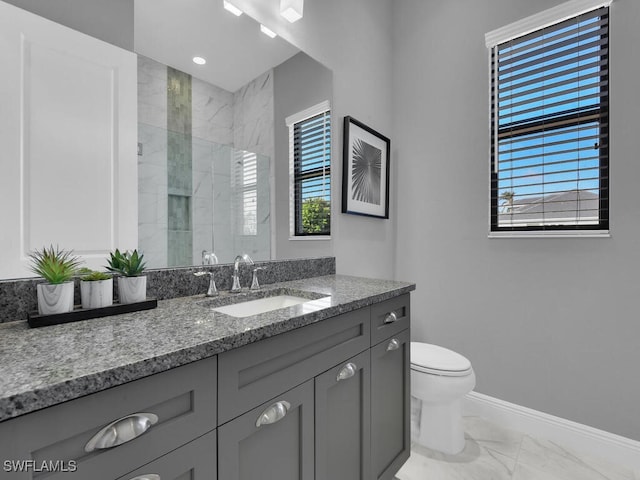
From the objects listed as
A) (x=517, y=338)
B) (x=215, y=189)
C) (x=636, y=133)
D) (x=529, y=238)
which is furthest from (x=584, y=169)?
(x=215, y=189)

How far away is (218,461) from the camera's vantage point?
0.70 meters

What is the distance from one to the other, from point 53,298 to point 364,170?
1714mm

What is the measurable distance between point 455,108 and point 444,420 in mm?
1934

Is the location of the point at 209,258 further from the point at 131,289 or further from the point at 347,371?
the point at 347,371

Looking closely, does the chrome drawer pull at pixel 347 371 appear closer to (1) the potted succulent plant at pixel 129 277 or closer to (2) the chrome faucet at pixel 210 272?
(2) the chrome faucet at pixel 210 272

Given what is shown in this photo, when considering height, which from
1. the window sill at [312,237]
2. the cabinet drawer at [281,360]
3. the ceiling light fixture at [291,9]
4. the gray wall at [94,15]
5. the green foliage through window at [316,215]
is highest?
the ceiling light fixture at [291,9]

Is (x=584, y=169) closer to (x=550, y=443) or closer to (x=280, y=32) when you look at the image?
(x=550, y=443)

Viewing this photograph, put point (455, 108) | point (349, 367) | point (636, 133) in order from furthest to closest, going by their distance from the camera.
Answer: point (455, 108)
point (636, 133)
point (349, 367)

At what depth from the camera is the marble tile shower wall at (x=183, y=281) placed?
2.80 feet

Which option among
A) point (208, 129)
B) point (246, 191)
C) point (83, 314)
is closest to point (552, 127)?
point (246, 191)

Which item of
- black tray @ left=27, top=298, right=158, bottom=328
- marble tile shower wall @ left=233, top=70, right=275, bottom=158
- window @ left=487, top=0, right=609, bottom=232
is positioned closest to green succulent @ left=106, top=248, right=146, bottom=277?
black tray @ left=27, top=298, right=158, bottom=328

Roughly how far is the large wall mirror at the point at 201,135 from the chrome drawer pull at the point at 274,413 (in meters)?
0.65

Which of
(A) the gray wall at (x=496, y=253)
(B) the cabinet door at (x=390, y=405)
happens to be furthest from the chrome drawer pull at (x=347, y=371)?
(A) the gray wall at (x=496, y=253)

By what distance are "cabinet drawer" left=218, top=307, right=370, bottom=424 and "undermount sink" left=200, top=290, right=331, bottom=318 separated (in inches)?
4.8
